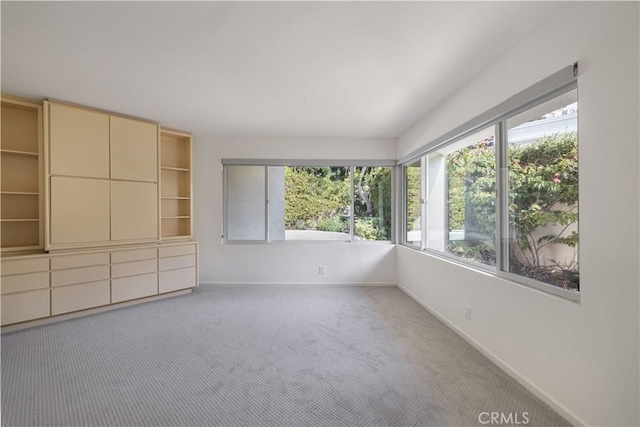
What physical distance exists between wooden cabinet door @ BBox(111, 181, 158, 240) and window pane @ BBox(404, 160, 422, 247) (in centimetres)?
376

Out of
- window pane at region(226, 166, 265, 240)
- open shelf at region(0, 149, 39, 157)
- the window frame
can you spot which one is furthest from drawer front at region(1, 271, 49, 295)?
window pane at region(226, 166, 265, 240)

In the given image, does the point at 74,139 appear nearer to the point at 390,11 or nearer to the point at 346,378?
the point at 390,11

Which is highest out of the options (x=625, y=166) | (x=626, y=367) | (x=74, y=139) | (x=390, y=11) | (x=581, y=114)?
(x=390, y=11)

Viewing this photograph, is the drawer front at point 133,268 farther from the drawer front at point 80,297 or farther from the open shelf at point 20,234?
the open shelf at point 20,234

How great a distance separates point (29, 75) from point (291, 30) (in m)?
2.55

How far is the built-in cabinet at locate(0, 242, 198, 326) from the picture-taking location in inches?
120

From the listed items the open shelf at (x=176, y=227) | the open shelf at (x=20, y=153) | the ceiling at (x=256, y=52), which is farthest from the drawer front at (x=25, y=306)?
the ceiling at (x=256, y=52)

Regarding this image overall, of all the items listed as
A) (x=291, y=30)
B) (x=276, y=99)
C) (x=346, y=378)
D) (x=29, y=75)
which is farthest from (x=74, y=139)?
(x=346, y=378)

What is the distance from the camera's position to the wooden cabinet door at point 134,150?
3762 mm

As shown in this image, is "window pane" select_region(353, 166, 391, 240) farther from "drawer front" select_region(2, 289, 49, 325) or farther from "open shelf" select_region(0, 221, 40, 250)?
"open shelf" select_region(0, 221, 40, 250)

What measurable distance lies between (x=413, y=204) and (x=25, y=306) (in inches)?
193

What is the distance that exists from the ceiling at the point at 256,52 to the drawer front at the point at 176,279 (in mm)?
2226

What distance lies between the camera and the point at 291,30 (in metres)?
2.00

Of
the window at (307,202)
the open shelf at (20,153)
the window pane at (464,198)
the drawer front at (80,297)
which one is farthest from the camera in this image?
the window at (307,202)
